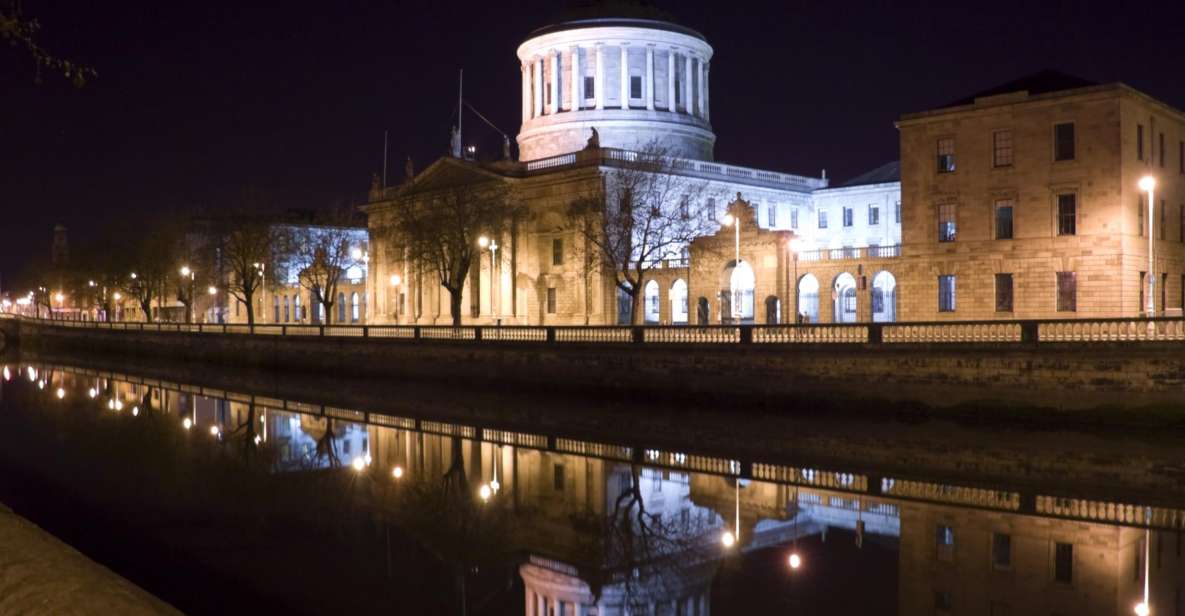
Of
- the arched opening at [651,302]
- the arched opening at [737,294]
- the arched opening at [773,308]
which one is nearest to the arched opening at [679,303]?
the arched opening at [651,302]

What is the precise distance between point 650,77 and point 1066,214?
129ft

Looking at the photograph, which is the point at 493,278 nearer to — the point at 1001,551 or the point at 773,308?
the point at 773,308

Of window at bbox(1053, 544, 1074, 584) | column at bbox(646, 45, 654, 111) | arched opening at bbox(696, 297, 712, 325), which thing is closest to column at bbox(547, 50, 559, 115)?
column at bbox(646, 45, 654, 111)

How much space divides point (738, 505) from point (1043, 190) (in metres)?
27.8

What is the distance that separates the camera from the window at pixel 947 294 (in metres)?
45.8

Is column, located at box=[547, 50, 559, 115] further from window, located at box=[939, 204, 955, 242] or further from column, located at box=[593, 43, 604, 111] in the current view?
window, located at box=[939, 204, 955, 242]

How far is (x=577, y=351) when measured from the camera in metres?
40.7

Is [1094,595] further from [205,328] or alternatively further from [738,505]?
[205,328]

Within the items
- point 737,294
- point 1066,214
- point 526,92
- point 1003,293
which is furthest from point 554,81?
point 1066,214

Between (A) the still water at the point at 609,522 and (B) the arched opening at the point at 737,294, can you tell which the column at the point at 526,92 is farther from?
(A) the still water at the point at 609,522

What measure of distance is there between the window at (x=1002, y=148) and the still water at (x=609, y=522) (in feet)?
60.8

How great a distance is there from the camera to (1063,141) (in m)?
42.6

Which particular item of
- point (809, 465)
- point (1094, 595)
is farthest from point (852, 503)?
point (1094, 595)

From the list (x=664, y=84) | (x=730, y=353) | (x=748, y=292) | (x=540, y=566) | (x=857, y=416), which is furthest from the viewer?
(x=664, y=84)
